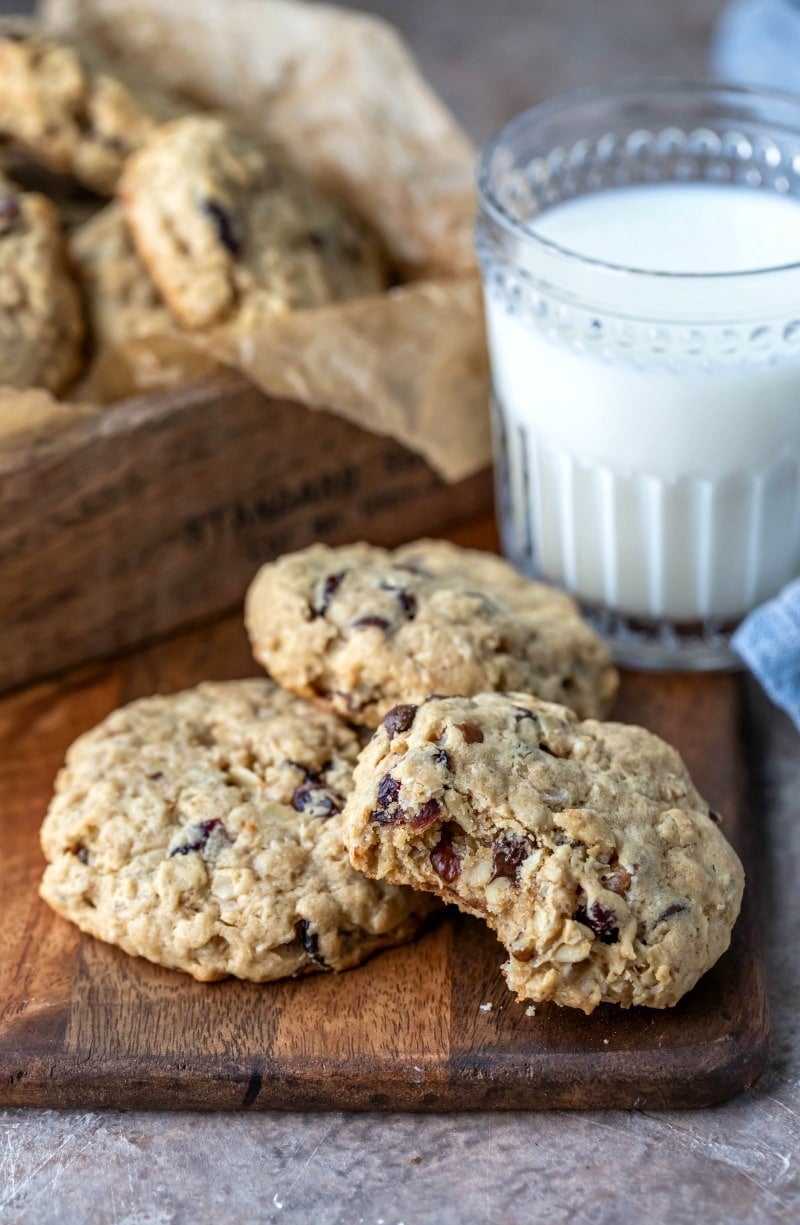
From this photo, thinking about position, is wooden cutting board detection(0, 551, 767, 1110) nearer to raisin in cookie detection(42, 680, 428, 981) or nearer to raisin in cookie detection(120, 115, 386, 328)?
raisin in cookie detection(42, 680, 428, 981)

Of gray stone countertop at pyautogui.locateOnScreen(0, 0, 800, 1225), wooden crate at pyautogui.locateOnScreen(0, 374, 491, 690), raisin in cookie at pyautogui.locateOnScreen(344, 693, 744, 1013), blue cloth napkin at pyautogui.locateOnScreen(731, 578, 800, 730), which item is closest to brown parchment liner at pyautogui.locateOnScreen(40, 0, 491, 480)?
wooden crate at pyautogui.locateOnScreen(0, 374, 491, 690)

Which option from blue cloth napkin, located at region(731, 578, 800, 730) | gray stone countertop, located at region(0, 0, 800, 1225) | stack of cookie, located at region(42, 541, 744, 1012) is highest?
stack of cookie, located at region(42, 541, 744, 1012)

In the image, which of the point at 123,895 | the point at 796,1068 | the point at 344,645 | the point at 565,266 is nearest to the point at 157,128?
the point at 565,266

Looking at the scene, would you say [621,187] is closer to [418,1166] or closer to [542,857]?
[542,857]

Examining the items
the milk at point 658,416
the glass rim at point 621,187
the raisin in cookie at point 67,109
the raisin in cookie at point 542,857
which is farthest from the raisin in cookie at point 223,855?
the raisin in cookie at point 67,109

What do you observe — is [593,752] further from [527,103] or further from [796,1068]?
[527,103]

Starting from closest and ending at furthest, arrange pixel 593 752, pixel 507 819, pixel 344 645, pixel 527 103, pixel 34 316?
pixel 507 819 → pixel 593 752 → pixel 344 645 → pixel 34 316 → pixel 527 103
